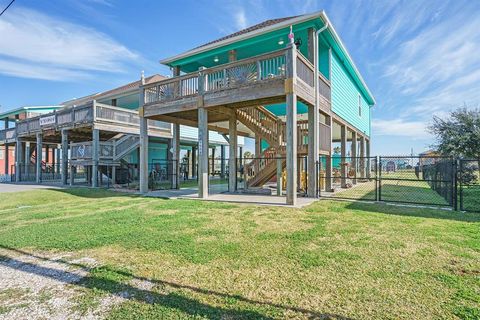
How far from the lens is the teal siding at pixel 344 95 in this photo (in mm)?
12563

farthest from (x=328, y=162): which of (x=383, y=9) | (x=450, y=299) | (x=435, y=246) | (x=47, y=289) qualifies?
(x=47, y=289)

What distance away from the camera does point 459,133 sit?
16.5 metres

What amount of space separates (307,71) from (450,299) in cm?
799

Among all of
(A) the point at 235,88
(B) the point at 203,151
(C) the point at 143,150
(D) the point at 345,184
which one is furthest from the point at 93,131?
(D) the point at 345,184

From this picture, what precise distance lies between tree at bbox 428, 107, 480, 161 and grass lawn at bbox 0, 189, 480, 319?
41.0 feet

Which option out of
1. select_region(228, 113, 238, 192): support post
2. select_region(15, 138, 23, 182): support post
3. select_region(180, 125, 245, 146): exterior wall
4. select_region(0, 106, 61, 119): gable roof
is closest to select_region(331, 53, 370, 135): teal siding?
select_region(228, 113, 238, 192): support post

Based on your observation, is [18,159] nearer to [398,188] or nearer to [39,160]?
[39,160]

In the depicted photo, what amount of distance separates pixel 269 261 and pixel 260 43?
9.52 meters

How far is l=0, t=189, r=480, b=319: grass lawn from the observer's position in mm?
2574

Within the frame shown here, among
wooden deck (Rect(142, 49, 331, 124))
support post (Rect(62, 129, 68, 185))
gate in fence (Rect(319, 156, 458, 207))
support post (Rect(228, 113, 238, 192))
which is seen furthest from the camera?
support post (Rect(62, 129, 68, 185))

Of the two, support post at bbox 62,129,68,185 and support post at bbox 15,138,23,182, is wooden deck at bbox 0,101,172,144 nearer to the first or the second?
support post at bbox 62,129,68,185

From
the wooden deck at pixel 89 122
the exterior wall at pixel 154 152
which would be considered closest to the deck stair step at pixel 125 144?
the wooden deck at pixel 89 122

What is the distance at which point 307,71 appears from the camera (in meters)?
9.27

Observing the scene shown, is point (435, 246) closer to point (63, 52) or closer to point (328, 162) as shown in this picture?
point (328, 162)
